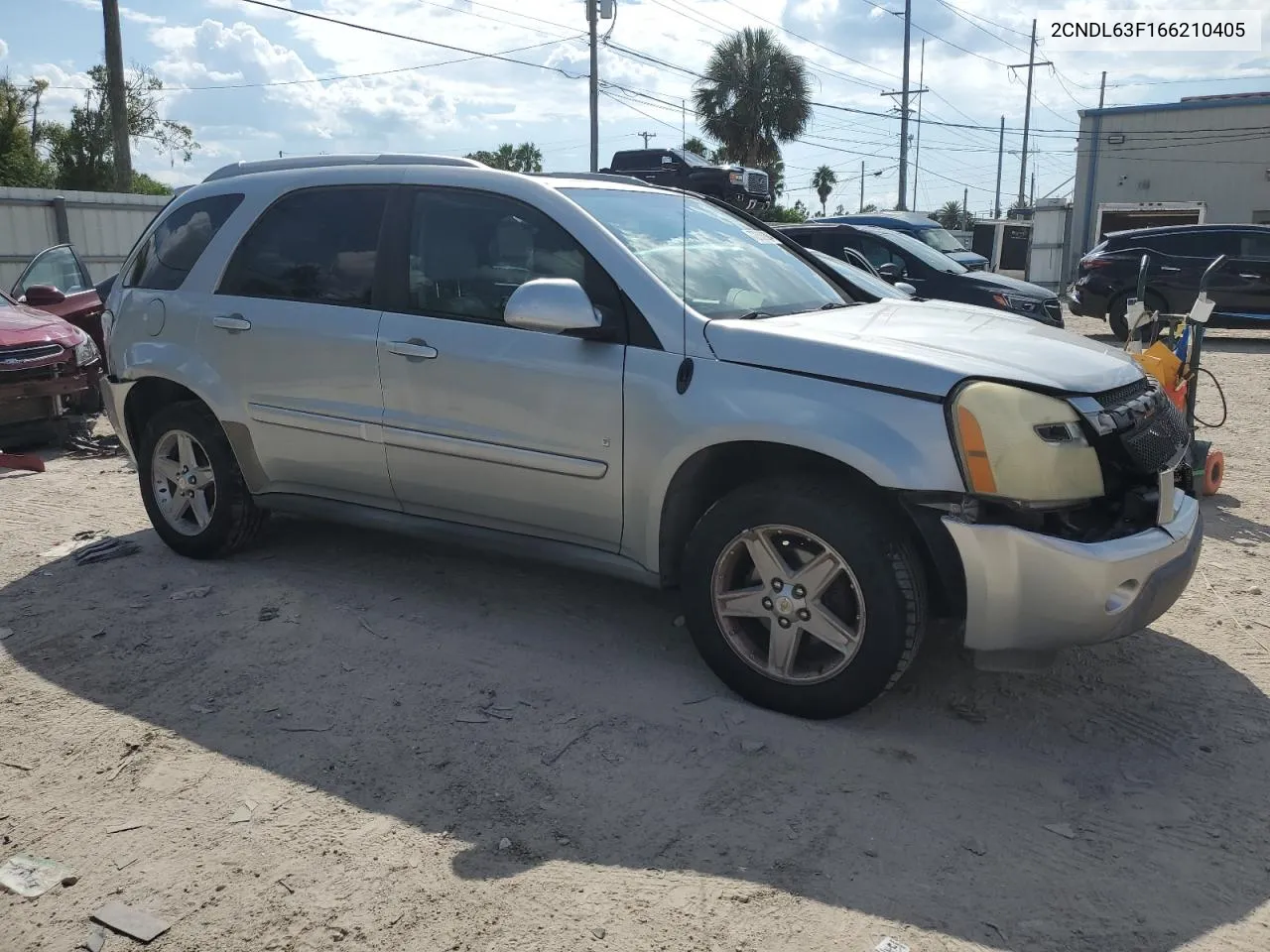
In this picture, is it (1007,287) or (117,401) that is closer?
(117,401)

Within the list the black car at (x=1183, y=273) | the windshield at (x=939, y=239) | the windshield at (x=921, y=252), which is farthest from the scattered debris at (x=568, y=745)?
the black car at (x=1183, y=273)

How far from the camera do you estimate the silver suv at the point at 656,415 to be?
3293mm

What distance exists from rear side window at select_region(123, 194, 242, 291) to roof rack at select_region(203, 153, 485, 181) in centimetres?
21

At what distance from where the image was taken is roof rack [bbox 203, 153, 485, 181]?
452cm

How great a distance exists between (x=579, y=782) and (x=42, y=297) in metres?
7.67

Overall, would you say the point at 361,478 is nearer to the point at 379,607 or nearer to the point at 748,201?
the point at 379,607

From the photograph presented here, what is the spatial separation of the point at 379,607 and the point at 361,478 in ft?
1.84

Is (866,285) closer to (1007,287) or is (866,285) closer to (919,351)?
(919,351)

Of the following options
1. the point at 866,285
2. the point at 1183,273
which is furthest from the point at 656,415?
the point at 1183,273

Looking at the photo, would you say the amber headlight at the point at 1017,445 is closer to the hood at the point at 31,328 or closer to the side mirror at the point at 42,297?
the hood at the point at 31,328

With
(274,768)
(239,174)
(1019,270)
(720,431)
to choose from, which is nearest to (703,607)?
(720,431)

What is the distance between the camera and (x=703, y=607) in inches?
146

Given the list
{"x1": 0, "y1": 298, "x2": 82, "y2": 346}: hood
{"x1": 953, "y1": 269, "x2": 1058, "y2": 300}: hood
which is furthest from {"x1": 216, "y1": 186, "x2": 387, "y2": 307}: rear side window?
Answer: {"x1": 953, "y1": 269, "x2": 1058, "y2": 300}: hood

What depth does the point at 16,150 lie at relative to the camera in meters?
38.0
